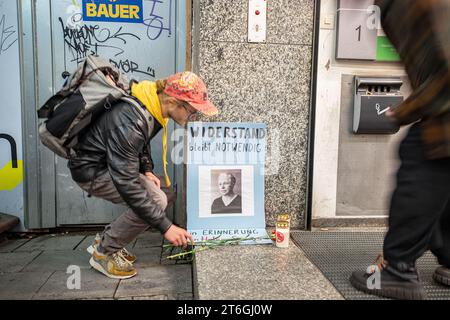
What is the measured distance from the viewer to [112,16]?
3.51 metres

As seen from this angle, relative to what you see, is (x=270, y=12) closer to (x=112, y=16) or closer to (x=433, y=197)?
(x=112, y=16)

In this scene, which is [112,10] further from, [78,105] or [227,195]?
[227,195]

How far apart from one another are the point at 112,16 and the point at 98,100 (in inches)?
64.3

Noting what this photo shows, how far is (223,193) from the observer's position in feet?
9.95

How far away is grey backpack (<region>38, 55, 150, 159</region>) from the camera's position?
2258mm

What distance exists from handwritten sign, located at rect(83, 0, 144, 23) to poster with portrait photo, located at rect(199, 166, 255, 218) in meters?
1.68

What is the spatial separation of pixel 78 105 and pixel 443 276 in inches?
94.3

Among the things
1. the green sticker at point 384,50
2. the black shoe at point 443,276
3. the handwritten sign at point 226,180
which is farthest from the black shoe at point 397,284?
the green sticker at point 384,50

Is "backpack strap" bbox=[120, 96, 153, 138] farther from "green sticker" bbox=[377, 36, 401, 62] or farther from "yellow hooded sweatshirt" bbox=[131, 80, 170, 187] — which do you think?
"green sticker" bbox=[377, 36, 401, 62]

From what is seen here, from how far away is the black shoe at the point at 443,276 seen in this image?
84.7 inches

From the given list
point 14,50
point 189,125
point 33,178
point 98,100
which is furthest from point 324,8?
point 33,178

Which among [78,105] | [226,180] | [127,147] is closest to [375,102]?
[226,180]

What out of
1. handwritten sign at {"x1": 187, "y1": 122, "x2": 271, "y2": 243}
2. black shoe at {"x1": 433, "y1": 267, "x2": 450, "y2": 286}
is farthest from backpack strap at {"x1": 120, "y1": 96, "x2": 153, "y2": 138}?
black shoe at {"x1": 433, "y1": 267, "x2": 450, "y2": 286}

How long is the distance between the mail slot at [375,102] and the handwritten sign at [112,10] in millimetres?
2148
